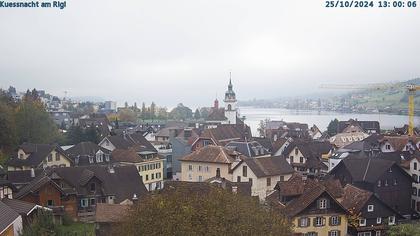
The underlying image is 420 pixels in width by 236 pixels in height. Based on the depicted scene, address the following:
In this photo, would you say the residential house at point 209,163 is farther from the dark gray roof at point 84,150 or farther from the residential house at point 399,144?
the residential house at point 399,144

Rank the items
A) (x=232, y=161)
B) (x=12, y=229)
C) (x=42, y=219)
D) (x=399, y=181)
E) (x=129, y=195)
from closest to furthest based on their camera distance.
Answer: (x=42, y=219) < (x=12, y=229) < (x=129, y=195) < (x=399, y=181) < (x=232, y=161)

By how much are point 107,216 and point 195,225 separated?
11170mm

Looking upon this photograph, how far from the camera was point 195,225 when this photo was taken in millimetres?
18875

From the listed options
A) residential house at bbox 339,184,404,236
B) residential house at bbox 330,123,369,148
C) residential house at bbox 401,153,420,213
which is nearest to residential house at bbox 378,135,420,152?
residential house at bbox 401,153,420,213

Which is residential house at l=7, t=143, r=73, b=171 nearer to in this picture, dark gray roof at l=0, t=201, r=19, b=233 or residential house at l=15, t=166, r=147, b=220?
residential house at l=15, t=166, r=147, b=220

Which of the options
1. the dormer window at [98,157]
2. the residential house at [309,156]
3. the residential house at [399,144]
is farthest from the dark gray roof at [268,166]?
the residential house at [399,144]

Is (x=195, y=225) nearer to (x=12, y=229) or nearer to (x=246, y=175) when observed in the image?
(x=12, y=229)

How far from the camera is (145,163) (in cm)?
4956

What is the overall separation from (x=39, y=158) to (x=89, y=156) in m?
4.89

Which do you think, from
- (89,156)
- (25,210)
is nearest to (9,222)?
(25,210)

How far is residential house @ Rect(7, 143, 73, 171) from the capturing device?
47.6 m

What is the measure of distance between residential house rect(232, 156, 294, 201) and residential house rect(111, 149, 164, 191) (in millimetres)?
10344

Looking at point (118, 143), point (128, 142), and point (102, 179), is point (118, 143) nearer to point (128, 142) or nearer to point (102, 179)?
point (128, 142)

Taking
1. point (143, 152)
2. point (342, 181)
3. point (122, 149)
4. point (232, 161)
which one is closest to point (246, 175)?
point (232, 161)
